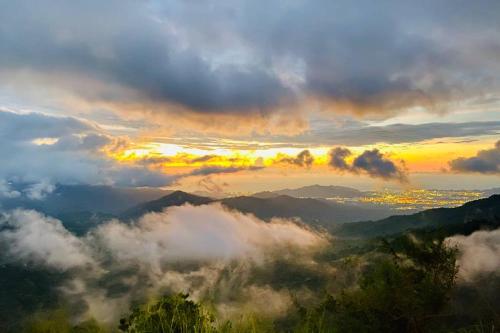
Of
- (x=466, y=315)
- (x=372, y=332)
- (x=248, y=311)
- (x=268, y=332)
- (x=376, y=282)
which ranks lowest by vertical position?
(x=466, y=315)

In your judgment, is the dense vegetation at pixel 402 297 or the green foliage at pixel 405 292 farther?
the green foliage at pixel 405 292

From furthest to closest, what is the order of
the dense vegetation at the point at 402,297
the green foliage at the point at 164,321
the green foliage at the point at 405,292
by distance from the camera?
the green foliage at the point at 405,292, the dense vegetation at the point at 402,297, the green foliage at the point at 164,321

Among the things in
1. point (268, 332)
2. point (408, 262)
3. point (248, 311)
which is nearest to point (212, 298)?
point (248, 311)

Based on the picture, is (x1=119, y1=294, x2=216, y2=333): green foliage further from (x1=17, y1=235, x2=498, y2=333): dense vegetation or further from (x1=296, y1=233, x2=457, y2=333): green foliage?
(x1=296, y1=233, x2=457, y2=333): green foliage

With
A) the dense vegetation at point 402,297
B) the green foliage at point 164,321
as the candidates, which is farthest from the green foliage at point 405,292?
the green foliage at point 164,321

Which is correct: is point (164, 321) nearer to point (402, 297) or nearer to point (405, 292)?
point (402, 297)

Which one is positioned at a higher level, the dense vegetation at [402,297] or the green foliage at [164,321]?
the green foliage at [164,321]

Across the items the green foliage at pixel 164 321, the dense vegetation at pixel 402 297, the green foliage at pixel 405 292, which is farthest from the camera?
the green foliage at pixel 405 292

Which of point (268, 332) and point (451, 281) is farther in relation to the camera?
point (451, 281)

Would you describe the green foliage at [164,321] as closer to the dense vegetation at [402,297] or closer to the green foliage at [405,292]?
the dense vegetation at [402,297]

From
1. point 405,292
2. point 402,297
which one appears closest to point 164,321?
point 402,297

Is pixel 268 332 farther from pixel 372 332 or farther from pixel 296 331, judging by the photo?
pixel 372 332
